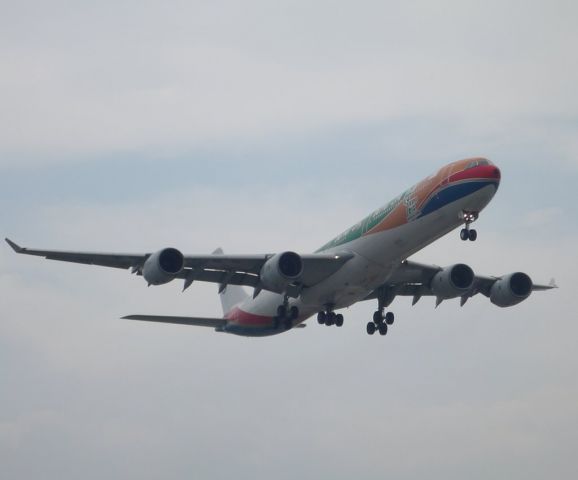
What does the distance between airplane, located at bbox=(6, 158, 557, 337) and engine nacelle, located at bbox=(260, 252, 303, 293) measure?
42mm

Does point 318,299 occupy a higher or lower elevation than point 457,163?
lower

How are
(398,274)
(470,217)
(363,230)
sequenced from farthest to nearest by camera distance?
(398,274) → (363,230) → (470,217)

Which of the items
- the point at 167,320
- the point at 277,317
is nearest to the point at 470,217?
the point at 277,317

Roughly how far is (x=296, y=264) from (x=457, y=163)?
8128 millimetres

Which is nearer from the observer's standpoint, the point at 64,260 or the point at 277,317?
the point at 64,260

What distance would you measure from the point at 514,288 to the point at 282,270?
13.3m

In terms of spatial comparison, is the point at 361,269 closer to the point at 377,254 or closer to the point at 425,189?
the point at 377,254

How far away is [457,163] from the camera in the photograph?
49.0 metres

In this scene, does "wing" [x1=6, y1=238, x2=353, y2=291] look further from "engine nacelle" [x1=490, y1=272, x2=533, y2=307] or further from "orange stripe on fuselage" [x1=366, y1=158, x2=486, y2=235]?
"engine nacelle" [x1=490, y1=272, x2=533, y2=307]

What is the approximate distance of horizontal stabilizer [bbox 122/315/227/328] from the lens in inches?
2201

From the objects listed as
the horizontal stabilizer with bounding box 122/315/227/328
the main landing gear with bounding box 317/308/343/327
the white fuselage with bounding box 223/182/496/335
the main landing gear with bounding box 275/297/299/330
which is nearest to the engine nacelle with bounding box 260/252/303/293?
the white fuselage with bounding box 223/182/496/335

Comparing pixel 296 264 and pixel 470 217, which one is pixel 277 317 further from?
pixel 470 217

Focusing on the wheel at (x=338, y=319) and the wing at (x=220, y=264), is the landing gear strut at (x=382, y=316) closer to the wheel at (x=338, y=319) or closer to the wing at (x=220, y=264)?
the wheel at (x=338, y=319)

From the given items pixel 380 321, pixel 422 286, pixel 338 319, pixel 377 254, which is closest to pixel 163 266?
pixel 377 254
